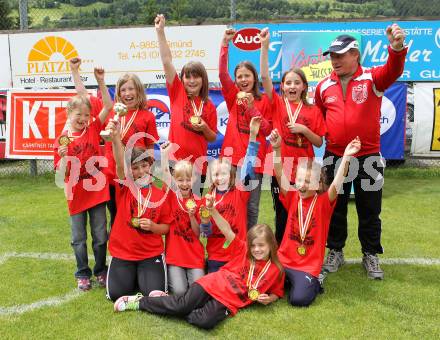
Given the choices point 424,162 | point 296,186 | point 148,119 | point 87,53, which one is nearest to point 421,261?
point 296,186

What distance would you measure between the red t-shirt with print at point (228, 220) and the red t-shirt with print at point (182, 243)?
115 mm

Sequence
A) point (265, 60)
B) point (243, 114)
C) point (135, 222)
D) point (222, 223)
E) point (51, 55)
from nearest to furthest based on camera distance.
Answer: point (222, 223) < point (135, 222) < point (265, 60) < point (243, 114) < point (51, 55)

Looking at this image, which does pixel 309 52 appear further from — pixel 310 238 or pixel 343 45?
pixel 310 238

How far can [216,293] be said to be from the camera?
142 inches

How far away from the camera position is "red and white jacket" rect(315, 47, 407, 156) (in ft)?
13.5

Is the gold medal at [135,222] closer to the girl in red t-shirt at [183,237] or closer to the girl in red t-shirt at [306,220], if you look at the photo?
the girl in red t-shirt at [183,237]

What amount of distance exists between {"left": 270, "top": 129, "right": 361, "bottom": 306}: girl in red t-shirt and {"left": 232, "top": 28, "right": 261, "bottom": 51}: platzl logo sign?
4431mm

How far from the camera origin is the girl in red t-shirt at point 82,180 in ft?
13.4

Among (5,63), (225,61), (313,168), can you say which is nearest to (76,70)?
(225,61)

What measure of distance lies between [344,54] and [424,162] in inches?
226

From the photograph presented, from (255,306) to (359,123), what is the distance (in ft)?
5.63

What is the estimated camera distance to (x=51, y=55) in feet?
28.5

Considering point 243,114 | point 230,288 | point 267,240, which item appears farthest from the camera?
point 243,114

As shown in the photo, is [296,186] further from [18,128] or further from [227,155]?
[18,128]
